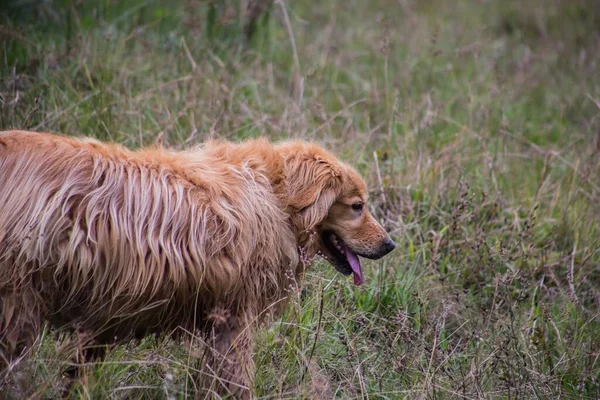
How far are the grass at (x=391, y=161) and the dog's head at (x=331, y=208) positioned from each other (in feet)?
0.85

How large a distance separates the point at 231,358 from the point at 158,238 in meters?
0.72

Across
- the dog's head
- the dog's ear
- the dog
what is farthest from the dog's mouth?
the dog's ear

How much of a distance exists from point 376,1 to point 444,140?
463 centimetres

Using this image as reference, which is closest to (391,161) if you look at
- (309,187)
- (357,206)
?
(357,206)

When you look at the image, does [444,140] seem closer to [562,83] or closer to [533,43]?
[562,83]

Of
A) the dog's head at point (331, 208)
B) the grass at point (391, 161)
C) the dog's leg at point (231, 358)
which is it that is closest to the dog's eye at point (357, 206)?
the dog's head at point (331, 208)

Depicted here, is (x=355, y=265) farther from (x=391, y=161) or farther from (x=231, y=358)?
(x=391, y=161)

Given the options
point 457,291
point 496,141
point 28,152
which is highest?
point 28,152

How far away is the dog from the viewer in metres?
3.19

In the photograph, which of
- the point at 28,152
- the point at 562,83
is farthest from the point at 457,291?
the point at 562,83

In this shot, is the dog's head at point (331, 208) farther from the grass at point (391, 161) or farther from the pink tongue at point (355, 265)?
the grass at point (391, 161)

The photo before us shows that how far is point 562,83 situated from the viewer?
856 centimetres

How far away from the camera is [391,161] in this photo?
596 centimetres

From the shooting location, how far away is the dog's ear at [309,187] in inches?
156
